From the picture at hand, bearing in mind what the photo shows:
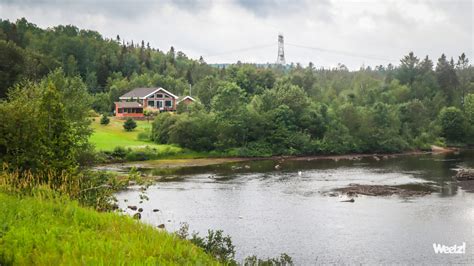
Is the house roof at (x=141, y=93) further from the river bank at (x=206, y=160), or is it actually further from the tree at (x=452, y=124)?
the tree at (x=452, y=124)

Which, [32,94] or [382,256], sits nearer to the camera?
[382,256]

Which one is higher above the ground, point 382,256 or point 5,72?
point 5,72

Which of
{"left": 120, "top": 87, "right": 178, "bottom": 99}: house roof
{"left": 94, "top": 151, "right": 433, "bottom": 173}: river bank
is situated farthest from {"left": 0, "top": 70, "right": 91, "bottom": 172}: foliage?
{"left": 120, "top": 87, "right": 178, "bottom": 99}: house roof

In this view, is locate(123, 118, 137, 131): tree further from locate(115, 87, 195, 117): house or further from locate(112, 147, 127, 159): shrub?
locate(115, 87, 195, 117): house

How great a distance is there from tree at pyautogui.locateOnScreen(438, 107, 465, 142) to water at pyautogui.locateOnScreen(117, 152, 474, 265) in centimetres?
3436

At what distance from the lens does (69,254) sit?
948 centimetres

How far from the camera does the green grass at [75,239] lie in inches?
369

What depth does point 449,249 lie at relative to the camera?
92.0 ft

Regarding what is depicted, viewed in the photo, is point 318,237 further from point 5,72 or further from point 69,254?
point 5,72

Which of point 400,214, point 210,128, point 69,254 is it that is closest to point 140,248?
point 69,254

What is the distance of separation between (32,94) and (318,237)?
77.5 feet

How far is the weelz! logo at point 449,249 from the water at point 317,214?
334mm

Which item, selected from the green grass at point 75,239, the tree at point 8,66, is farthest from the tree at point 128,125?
the green grass at point 75,239

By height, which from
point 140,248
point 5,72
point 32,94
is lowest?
point 140,248
